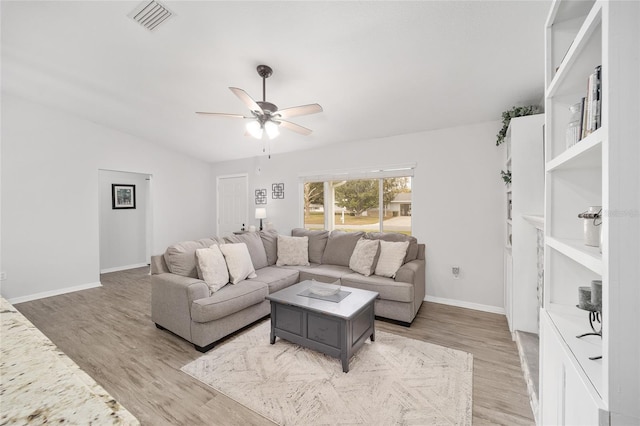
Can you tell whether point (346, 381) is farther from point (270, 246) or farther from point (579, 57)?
point (270, 246)

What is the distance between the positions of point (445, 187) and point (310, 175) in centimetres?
225

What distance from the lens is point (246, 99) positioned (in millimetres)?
2229

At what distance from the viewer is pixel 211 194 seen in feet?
21.2

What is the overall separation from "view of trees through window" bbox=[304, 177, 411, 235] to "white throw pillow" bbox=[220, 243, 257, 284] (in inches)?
72.3

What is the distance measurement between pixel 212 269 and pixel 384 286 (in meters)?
1.89

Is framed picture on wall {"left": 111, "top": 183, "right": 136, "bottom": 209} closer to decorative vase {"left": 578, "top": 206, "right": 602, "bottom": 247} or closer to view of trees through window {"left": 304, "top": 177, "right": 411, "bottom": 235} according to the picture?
view of trees through window {"left": 304, "top": 177, "right": 411, "bottom": 235}

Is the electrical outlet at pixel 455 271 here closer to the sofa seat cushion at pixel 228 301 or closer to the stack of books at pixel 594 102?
the sofa seat cushion at pixel 228 301

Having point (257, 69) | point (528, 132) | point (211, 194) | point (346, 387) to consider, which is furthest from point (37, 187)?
point (528, 132)

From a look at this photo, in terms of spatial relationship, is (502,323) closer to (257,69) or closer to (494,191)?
(494,191)

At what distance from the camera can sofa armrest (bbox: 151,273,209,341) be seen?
255 centimetres

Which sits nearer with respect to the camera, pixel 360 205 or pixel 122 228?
pixel 360 205

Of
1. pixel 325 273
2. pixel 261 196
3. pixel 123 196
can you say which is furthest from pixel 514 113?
pixel 123 196

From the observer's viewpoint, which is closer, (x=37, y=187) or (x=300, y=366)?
(x=300, y=366)

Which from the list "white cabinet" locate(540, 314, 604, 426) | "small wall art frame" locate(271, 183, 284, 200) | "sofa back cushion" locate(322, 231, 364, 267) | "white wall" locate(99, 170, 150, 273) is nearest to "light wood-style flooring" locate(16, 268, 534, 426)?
"white cabinet" locate(540, 314, 604, 426)
